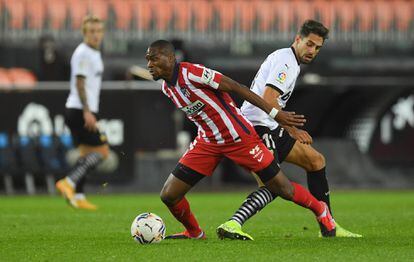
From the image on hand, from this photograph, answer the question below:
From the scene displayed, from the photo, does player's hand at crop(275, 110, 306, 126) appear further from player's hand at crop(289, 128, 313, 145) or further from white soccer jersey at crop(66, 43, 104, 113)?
white soccer jersey at crop(66, 43, 104, 113)

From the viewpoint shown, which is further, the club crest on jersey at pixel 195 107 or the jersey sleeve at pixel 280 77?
the jersey sleeve at pixel 280 77

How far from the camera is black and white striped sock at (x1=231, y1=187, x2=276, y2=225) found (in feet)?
26.6

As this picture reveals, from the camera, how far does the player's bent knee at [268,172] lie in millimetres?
7895

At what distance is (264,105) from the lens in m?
7.59

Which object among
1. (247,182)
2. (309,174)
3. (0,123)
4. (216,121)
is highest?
(216,121)

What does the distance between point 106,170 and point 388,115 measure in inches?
202

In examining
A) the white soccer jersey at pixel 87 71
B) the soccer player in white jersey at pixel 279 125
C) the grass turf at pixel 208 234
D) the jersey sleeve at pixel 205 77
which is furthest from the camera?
the white soccer jersey at pixel 87 71

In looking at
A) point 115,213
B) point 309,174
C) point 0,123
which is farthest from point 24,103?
point 309,174

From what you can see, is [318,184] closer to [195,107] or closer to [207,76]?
[195,107]

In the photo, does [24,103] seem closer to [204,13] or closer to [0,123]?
[0,123]

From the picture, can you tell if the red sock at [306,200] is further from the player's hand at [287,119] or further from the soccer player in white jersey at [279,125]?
the player's hand at [287,119]

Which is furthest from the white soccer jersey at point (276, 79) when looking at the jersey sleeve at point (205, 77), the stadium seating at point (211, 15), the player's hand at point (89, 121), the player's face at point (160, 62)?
the stadium seating at point (211, 15)

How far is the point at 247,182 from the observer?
18219 mm

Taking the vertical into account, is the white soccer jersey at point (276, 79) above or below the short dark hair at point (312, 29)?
below
